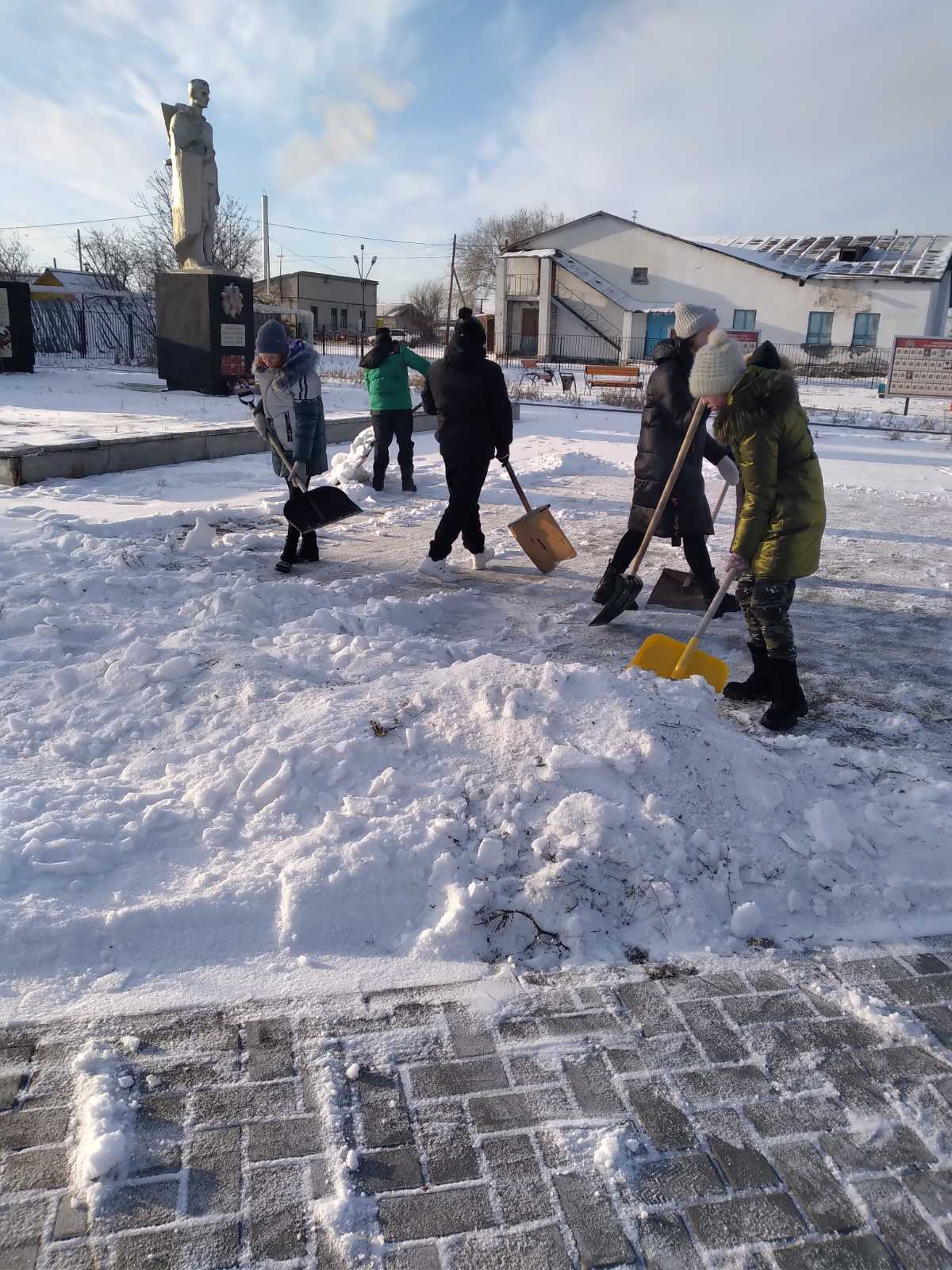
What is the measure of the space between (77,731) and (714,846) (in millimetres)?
2558

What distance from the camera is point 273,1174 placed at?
1.88 metres

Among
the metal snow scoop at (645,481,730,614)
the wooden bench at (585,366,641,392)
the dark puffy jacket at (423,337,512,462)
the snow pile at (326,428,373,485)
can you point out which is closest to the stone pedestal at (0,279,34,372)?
the snow pile at (326,428,373,485)

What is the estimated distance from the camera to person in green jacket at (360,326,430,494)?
9.05 metres

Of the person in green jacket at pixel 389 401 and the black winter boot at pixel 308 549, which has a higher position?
the person in green jacket at pixel 389 401

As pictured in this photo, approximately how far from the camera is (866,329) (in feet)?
122

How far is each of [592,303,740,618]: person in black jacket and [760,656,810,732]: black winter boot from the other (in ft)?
4.42

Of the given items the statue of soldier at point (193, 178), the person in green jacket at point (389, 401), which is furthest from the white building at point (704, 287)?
the person in green jacket at point (389, 401)

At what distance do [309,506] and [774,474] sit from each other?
11.1 feet

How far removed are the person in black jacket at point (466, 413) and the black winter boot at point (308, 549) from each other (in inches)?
33.0

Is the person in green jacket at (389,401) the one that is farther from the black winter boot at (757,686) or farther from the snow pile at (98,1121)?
the snow pile at (98,1121)

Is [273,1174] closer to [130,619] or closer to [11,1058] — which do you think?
[11,1058]

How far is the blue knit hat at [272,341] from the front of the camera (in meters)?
5.76

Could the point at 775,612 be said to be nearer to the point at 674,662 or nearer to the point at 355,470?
the point at 674,662

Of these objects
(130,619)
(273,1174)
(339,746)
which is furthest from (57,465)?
(273,1174)
